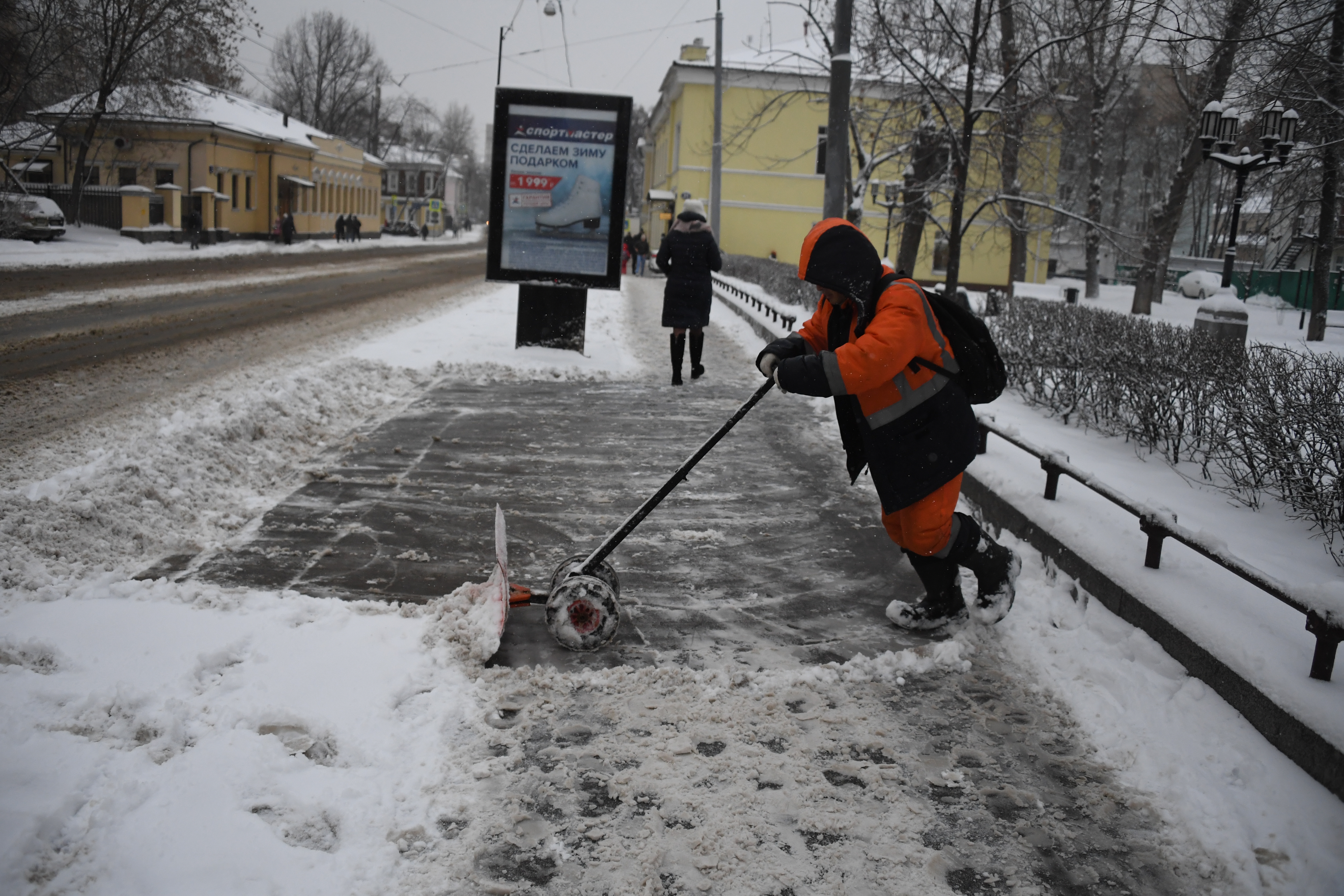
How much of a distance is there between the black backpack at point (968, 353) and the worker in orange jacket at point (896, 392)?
0.02 metres

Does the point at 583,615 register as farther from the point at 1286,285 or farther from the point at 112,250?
the point at 1286,285

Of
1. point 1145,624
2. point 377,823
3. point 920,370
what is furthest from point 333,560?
point 1145,624

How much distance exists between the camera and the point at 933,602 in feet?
13.8

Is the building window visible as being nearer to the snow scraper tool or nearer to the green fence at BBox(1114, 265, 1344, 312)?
the green fence at BBox(1114, 265, 1344, 312)

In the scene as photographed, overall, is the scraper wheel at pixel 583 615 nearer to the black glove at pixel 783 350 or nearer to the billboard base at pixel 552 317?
the black glove at pixel 783 350

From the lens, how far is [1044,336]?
9.49 metres

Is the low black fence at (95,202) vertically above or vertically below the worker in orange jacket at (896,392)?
above

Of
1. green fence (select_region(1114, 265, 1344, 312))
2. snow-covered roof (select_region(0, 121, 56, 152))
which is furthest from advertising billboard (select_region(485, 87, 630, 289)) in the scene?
snow-covered roof (select_region(0, 121, 56, 152))

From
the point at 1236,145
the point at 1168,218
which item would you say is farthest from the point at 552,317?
the point at 1168,218

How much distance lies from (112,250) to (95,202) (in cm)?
1005

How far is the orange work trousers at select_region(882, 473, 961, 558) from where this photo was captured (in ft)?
12.8

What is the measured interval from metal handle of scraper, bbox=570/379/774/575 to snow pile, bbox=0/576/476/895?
0.71 m

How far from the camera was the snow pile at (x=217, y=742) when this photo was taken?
2.43 meters

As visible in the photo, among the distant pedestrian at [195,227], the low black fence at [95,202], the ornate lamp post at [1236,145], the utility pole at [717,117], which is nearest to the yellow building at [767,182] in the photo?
the utility pole at [717,117]
